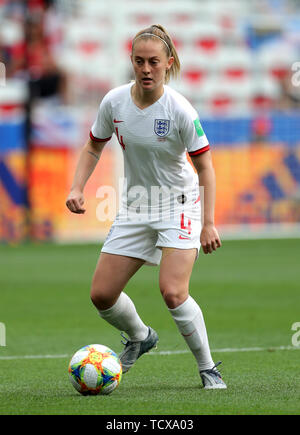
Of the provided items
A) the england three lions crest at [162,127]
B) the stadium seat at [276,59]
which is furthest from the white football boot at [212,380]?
the stadium seat at [276,59]

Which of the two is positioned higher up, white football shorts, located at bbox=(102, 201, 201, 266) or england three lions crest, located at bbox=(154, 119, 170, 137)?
england three lions crest, located at bbox=(154, 119, 170, 137)

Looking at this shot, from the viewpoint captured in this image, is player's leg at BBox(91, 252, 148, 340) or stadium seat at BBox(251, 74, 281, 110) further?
stadium seat at BBox(251, 74, 281, 110)

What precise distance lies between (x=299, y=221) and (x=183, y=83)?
814cm

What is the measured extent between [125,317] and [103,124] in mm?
1274

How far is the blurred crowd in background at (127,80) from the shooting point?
83.7 ft

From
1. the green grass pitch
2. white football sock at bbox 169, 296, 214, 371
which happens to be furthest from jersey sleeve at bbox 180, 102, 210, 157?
the green grass pitch

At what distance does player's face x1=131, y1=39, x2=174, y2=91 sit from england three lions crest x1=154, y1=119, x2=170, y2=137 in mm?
211

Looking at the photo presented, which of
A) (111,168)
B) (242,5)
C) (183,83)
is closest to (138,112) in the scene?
(111,168)

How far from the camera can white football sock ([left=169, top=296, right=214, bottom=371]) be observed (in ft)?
19.5

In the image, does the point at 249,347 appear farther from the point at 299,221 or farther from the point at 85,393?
the point at 299,221

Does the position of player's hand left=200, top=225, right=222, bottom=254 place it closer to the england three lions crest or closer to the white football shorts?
the white football shorts

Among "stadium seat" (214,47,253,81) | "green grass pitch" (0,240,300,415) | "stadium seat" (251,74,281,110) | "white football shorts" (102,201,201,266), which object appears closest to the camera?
"green grass pitch" (0,240,300,415)

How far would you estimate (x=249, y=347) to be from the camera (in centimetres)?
808
